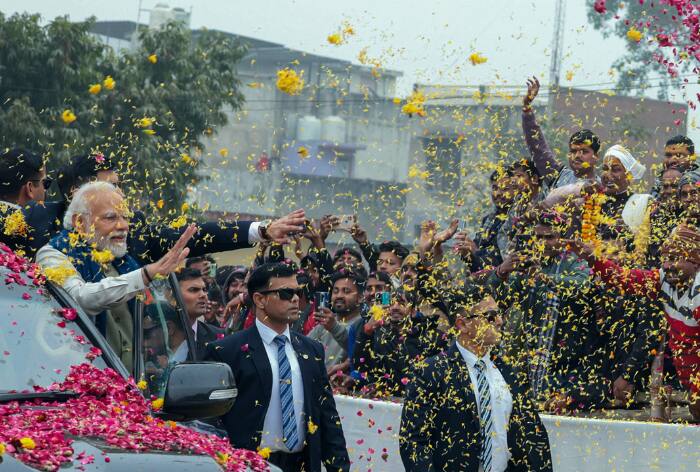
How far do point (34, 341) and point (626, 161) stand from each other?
5985 millimetres

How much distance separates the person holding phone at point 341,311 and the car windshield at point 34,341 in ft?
19.7

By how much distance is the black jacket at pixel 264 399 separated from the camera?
28.8 ft

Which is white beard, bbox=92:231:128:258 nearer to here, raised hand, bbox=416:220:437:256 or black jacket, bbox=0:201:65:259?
black jacket, bbox=0:201:65:259

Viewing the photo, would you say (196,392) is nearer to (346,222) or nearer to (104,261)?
(104,261)

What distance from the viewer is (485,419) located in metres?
9.08

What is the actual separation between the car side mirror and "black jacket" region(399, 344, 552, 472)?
355 cm

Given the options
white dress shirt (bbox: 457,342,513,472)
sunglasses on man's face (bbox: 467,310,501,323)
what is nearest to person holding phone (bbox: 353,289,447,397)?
white dress shirt (bbox: 457,342,513,472)

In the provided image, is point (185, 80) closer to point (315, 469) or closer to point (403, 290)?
point (403, 290)

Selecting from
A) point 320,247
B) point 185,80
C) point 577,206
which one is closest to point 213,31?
point 185,80

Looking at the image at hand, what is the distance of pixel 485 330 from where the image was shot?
30.1ft

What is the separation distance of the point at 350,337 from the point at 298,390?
294cm

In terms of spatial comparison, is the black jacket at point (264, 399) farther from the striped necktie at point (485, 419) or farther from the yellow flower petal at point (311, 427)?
the striped necktie at point (485, 419)

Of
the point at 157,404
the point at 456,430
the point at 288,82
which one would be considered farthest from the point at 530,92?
the point at 157,404

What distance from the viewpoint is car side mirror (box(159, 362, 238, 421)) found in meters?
5.54
